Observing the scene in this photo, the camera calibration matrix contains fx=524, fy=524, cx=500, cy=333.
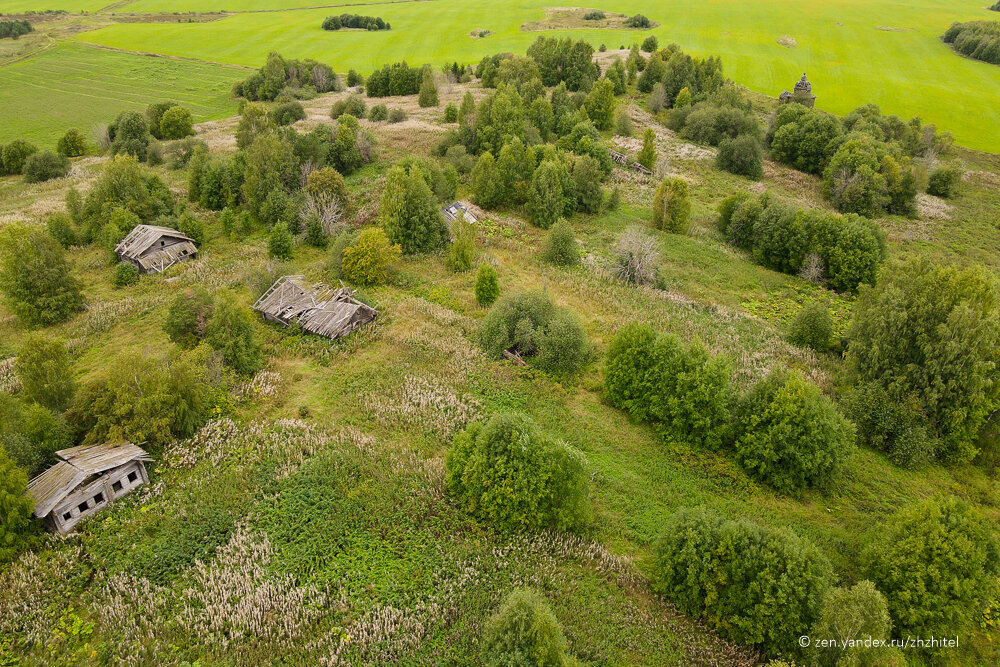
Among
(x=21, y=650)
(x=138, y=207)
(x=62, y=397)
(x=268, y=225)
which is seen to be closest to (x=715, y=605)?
(x=21, y=650)

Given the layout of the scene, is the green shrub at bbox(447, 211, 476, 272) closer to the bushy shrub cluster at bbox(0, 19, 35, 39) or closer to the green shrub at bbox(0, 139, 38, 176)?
the green shrub at bbox(0, 139, 38, 176)

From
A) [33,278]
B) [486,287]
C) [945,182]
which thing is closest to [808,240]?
[486,287]

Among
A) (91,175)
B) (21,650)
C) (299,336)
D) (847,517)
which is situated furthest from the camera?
(91,175)

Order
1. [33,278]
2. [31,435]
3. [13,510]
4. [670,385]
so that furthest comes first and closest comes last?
[33,278], [670,385], [31,435], [13,510]

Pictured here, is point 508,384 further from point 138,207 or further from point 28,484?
point 138,207

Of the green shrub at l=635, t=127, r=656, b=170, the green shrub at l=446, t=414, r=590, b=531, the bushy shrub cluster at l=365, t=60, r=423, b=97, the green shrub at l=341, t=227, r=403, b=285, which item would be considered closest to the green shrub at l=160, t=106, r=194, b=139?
the bushy shrub cluster at l=365, t=60, r=423, b=97

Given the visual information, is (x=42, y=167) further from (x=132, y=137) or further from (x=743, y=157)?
(x=743, y=157)

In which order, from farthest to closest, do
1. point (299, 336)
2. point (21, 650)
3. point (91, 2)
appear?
point (91, 2) → point (299, 336) → point (21, 650)

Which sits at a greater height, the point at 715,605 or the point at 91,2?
the point at 91,2
